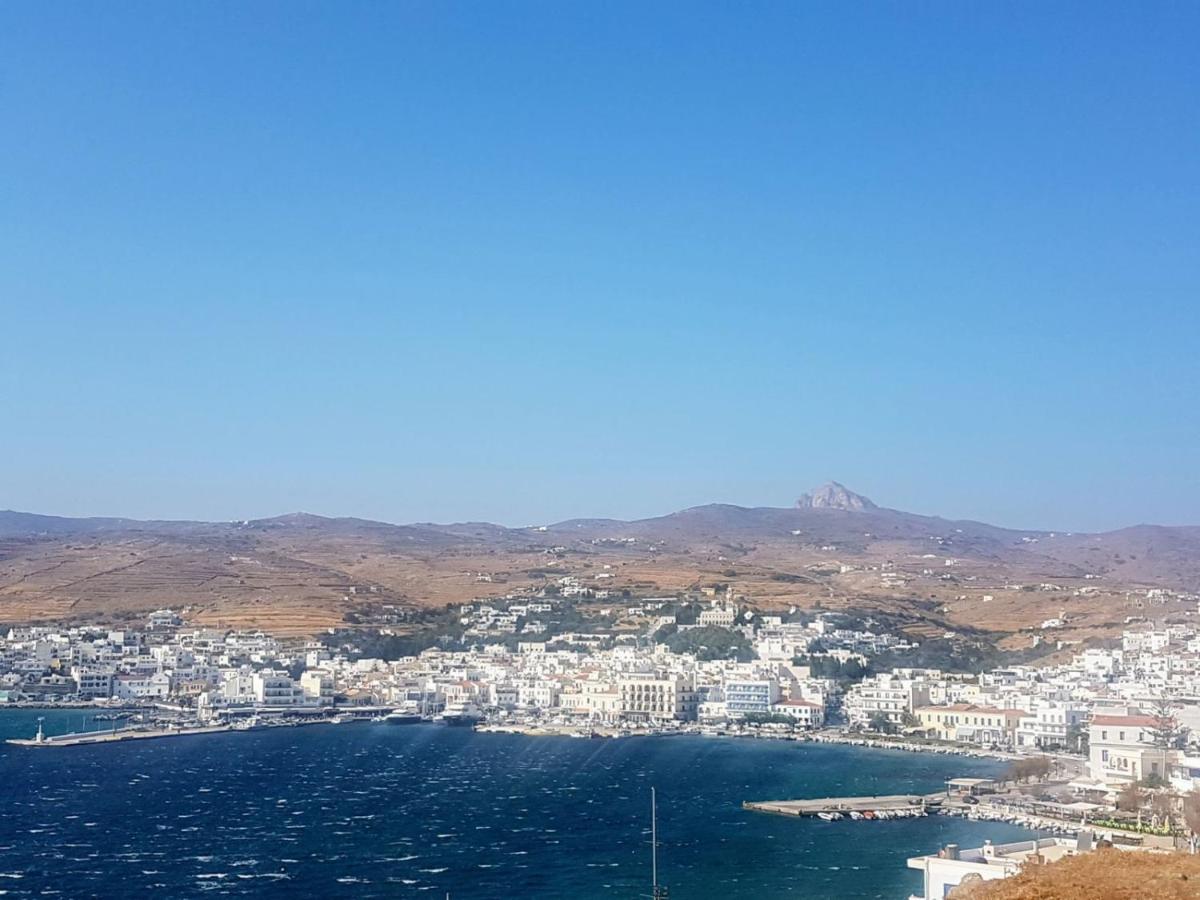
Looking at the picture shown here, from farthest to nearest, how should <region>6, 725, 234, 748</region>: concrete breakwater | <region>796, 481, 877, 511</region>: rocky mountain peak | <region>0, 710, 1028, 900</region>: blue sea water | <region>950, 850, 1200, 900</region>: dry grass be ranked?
<region>796, 481, 877, 511</region>: rocky mountain peak → <region>6, 725, 234, 748</region>: concrete breakwater → <region>0, 710, 1028, 900</region>: blue sea water → <region>950, 850, 1200, 900</region>: dry grass

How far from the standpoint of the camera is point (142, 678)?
35.7 metres

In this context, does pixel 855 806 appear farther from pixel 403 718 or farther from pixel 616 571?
pixel 616 571

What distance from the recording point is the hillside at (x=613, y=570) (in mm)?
44719

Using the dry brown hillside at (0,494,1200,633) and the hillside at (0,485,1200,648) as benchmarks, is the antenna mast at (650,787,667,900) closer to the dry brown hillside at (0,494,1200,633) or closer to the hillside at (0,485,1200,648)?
the dry brown hillside at (0,494,1200,633)

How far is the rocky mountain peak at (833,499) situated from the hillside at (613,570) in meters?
22.2

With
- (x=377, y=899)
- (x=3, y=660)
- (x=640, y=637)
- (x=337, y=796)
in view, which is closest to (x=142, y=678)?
(x=3, y=660)

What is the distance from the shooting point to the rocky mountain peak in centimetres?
11206

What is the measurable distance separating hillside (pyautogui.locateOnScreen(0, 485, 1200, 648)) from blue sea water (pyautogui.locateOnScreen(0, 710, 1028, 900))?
1730 centimetres

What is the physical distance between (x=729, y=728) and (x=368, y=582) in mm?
27567

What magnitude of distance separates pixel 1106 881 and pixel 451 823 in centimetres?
1216

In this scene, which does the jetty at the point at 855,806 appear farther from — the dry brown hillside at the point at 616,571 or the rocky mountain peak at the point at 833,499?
the rocky mountain peak at the point at 833,499

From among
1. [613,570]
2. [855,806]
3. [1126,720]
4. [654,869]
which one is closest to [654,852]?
[654,869]

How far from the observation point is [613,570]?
5631cm

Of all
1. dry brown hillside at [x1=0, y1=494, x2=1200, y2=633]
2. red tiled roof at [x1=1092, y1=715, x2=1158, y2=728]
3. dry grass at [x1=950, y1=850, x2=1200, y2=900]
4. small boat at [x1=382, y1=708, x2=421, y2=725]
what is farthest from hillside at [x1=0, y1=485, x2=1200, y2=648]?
dry grass at [x1=950, y1=850, x2=1200, y2=900]
